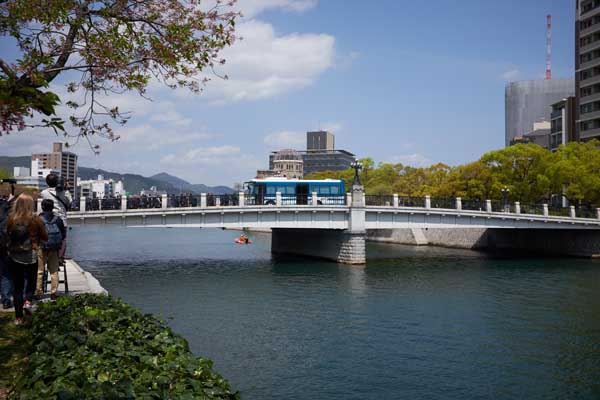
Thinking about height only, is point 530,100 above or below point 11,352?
above

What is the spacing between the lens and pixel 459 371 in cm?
1658

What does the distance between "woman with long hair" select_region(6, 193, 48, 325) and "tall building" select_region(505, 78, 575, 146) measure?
182580 mm

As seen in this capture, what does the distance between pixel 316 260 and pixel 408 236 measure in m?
25.0

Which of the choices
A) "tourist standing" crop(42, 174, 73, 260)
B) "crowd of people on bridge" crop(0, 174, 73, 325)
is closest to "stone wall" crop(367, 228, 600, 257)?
"tourist standing" crop(42, 174, 73, 260)

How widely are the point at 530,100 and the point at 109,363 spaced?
204 metres

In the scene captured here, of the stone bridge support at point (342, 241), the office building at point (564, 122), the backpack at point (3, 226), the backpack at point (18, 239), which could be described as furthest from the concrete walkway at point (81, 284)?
the office building at point (564, 122)

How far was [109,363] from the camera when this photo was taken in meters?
7.24

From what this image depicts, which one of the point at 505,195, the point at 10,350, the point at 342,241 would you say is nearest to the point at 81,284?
the point at 10,350

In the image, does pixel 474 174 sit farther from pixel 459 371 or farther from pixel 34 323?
pixel 34 323

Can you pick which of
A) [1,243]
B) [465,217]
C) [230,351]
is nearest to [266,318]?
[230,351]

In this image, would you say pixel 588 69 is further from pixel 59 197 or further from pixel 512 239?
pixel 59 197

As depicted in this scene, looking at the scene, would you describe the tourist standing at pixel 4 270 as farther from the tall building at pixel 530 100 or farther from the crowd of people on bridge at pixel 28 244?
the tall building at pixel 530 100

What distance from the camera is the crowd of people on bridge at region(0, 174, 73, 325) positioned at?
10.6 m

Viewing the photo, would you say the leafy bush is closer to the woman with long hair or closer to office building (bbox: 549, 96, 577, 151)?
the woman with long hair
